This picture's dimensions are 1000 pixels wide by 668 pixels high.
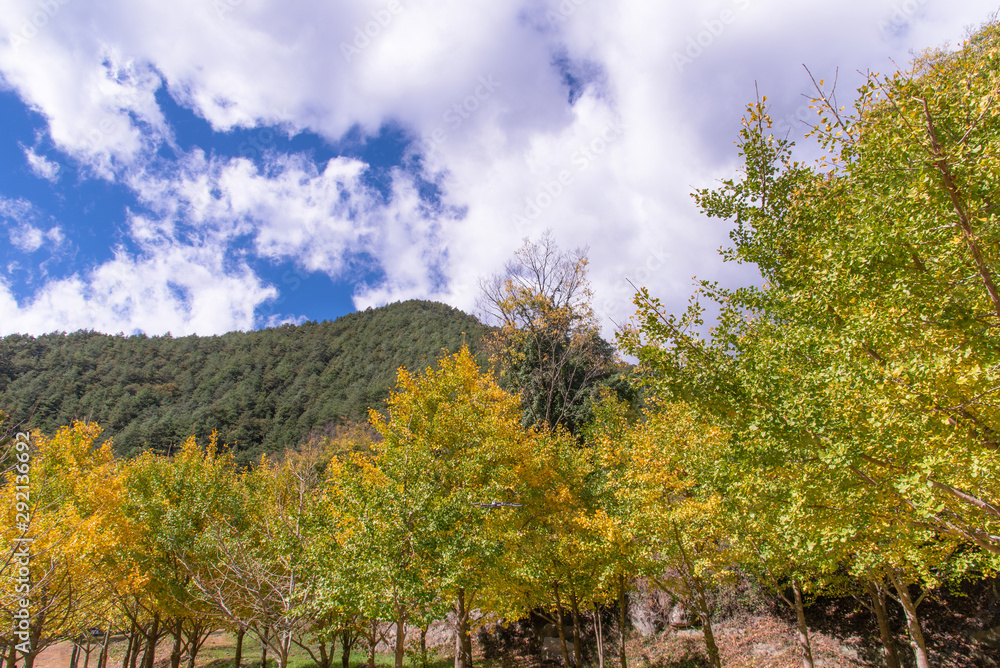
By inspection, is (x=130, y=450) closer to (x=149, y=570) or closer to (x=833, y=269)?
(x=149, y=570)

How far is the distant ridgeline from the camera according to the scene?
70.3 metres

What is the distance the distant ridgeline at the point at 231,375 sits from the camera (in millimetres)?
70312

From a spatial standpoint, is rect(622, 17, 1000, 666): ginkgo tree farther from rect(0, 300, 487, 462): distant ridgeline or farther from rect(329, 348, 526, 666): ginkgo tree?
rect(0, 300, 487, 462): distant ridgeline

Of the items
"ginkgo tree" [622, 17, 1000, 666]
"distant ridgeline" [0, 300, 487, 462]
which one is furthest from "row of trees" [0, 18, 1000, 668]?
"distant ridgeline" [0, 300, 487, 462]

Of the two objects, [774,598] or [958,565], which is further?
[774,598]

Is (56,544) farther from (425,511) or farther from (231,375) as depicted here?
(231,375)

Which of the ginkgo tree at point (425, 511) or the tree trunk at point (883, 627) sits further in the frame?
the tree trunk at point (883, 627)

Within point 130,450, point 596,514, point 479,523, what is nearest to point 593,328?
point 596,514

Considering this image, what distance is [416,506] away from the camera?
28.0 feet

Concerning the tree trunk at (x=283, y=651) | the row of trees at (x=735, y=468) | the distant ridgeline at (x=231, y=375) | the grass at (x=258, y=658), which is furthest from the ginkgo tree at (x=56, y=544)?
the distant ridgeline at (x=231, y=375)

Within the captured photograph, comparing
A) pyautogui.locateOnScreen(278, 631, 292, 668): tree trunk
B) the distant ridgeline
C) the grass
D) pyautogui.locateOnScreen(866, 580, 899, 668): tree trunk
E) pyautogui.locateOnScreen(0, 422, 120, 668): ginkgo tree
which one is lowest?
the grass

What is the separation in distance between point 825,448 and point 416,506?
21.4ft

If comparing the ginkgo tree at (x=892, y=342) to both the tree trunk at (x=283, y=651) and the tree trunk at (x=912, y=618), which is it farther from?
the tree trunk at (x=283, y=651)

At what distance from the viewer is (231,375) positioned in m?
93.9
